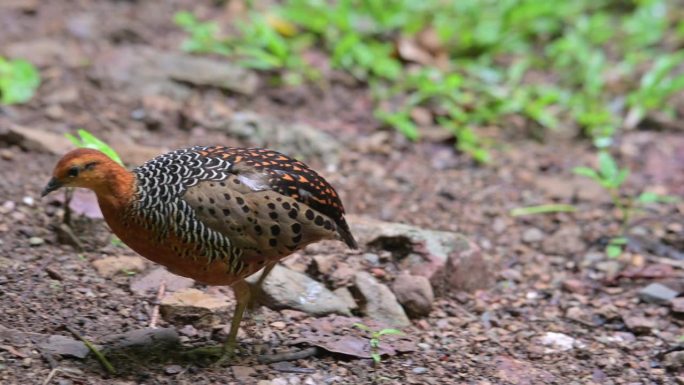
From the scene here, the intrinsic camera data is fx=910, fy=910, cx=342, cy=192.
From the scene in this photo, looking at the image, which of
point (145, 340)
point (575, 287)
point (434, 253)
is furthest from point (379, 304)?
point (575, 287)

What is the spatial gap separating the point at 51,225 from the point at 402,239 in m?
2.05

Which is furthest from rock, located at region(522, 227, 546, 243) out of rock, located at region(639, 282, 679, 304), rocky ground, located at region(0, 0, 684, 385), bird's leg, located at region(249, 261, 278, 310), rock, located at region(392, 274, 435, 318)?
bird's leg, located at region(249, 261, 278, 310)

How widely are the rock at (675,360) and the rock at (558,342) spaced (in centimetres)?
45

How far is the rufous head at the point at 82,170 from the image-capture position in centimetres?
403

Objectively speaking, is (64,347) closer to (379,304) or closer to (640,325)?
(379,304)

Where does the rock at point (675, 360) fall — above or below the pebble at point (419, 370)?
above

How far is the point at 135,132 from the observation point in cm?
679

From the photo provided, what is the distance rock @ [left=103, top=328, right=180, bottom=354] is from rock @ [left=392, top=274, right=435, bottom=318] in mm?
1313

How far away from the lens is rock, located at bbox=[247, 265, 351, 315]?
15.9ft

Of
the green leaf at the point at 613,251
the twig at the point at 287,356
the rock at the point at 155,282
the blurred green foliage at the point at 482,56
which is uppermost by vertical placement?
the blurred green foliage at the point at 482,56

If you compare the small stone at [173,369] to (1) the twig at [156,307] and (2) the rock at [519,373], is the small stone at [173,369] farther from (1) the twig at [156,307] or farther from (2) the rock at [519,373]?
(2) the rock at [519,373]

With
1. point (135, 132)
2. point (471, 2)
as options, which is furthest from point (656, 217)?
point (135, 132)

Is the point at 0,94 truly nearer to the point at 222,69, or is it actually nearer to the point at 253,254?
the point at 222,69

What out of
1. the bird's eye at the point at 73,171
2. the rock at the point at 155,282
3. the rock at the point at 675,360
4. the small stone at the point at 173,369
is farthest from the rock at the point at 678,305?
the bird's eye at the point at 73,171
